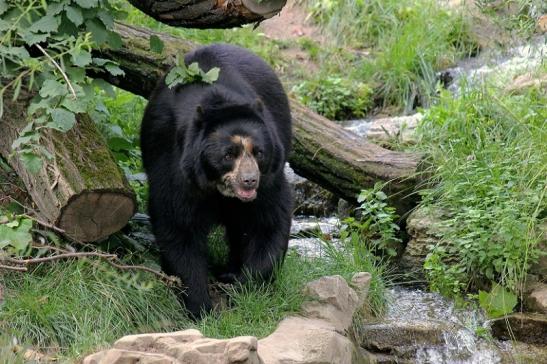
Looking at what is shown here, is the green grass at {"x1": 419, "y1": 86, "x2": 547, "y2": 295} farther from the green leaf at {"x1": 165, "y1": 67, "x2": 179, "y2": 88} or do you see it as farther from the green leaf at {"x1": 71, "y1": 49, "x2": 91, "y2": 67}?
the green leaf at {"x1": 71, "y1": 49, "x2": 91, "y2": 67}

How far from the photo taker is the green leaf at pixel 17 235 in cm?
515

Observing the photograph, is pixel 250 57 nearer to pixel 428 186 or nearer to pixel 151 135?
pixel 151 135

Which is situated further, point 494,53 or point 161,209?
point 494,53

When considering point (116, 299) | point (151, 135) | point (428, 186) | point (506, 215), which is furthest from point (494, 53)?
point (116, 299)

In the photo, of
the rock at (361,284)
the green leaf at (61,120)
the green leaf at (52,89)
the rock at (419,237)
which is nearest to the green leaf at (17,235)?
the green leaf at (61,120)

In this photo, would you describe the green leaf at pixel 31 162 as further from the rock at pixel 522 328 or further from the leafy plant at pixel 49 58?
the rock at pixel 522 328

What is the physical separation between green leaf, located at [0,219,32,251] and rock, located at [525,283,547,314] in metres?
3.05

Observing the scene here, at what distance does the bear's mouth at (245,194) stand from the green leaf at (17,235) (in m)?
1.09

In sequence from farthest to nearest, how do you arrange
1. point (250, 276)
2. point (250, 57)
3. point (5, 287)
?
point (250, 57) < point (250, 276) < point (5, 287)

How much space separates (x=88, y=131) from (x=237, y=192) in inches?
37.9

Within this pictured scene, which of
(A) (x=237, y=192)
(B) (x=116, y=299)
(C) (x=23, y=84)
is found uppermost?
(C) (x=23, y=84)

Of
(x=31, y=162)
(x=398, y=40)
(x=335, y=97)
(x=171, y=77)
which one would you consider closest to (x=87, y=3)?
(x=171, y=77)

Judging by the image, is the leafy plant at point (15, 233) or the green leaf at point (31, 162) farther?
the leafy plant at point (15, 233)

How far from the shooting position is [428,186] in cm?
718
